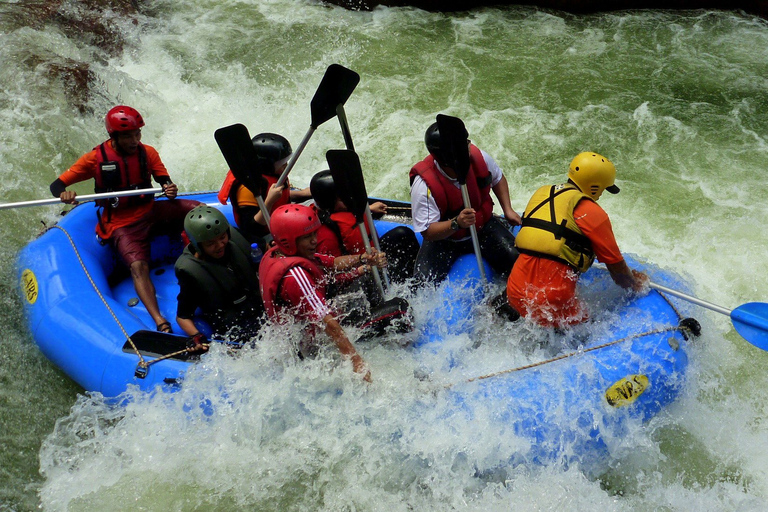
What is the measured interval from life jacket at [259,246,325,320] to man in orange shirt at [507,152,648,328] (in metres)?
1.09

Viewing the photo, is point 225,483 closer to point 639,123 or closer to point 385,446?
point 385,446

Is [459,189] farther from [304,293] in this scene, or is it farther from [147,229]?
[147,229]

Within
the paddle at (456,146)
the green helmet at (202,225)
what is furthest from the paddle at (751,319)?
the green helmet at (202,225)

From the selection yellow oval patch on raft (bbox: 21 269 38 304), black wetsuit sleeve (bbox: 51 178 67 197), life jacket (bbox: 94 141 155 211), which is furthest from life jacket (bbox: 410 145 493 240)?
yellow oval patch on raft (bbox: 21 269 38 304)

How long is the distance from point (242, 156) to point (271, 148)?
31 centimetres

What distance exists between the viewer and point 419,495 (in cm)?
345

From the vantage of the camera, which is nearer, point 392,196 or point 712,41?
point 392,196

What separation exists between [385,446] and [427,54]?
6476 millimetres

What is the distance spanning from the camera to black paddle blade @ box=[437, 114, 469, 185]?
3424 millimetres

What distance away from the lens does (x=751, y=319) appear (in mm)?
3436

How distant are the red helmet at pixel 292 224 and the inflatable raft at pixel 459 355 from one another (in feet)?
3.03

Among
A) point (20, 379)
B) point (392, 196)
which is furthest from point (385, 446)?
point (392, 196)

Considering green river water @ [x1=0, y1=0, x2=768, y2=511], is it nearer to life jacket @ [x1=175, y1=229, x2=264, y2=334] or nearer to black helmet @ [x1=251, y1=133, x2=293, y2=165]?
life jacket @ [x1=175, y1=229, x2=264, y2=334]

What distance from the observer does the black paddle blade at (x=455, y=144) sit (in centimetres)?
342
